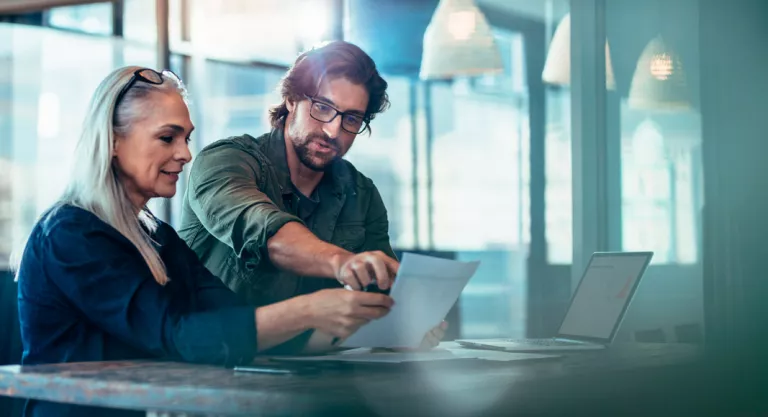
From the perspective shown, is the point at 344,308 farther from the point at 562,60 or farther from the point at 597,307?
the point at 562,60

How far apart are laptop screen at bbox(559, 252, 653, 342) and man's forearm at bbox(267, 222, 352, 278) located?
0.65 m

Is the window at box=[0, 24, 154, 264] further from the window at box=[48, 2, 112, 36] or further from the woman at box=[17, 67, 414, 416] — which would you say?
the woman at box=[17, 67, 414, 416]

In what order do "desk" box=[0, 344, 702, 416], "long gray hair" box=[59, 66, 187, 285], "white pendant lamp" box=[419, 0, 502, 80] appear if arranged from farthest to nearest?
"white pendant lamp" box=[419, 0, 502, 80] → "long gray hair" box=[59, 66, 187, 285] → "desk" box=[0, 344, 702, 416]

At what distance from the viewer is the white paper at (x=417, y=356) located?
5.66 feet

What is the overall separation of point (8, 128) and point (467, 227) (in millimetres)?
4502

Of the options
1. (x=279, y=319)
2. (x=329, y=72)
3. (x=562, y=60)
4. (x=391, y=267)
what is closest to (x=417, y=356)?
(x=391, y=267)

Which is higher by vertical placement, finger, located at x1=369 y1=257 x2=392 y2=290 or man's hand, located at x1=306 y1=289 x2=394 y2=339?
finger, located at x1=369 y1=257 x2=392 y2=290

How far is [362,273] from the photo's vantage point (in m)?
1.74

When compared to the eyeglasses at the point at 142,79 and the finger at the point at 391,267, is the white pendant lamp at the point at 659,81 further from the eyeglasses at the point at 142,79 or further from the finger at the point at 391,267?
the eyeglasses at the point at 142,79

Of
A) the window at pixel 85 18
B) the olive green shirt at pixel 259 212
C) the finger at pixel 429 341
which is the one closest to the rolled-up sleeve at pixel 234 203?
the olive green shirt at pixel 259 212

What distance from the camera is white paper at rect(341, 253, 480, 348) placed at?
5.27 ft

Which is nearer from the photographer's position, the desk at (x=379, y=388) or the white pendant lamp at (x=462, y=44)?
the desk at (x=379, y=388)

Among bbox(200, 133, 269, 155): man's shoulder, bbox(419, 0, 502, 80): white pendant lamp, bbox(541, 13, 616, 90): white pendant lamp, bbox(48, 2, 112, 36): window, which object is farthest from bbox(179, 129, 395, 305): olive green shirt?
bbox(48, 2, 112, 36): window

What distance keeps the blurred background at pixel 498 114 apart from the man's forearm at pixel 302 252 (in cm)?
46
